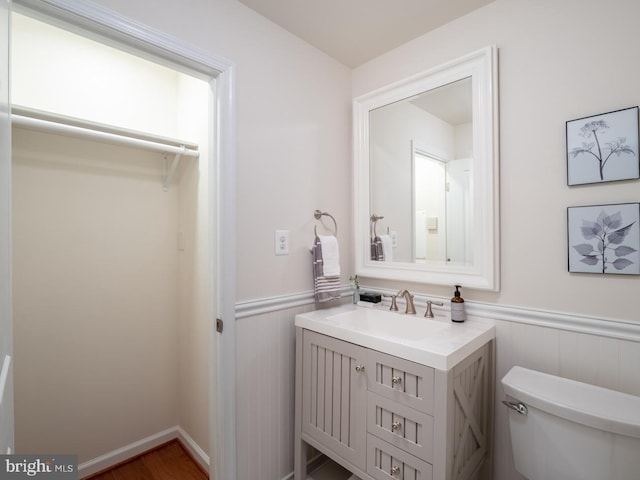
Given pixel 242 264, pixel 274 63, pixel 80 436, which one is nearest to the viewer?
pixel 242 264

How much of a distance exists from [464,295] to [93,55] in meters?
2.39

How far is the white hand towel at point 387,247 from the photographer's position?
179cm

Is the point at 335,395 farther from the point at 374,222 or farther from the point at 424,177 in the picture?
the point at 424,177

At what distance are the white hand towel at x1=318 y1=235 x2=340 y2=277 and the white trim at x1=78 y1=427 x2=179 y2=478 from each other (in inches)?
61.9

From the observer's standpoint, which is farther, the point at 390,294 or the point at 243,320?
the point at 390,294

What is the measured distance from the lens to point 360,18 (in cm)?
151

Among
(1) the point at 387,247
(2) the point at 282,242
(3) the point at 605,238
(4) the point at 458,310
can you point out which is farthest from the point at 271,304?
(3) the point at 605,238

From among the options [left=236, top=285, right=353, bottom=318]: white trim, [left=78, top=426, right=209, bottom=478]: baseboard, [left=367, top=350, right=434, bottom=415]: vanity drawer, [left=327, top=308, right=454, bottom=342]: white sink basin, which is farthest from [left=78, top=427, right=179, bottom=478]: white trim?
[left=367, top=350, right=434, bottom=415]: vanity drawer

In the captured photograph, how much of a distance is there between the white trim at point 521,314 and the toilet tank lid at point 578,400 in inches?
7.9

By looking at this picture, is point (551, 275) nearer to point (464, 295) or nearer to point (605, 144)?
point (464, 295)

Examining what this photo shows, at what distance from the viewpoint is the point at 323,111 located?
180 cm

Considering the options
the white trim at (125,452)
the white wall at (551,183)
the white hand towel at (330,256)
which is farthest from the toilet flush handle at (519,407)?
the white trim at (125,452)

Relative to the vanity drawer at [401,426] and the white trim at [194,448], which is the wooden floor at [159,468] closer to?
the white trim at [194,448]

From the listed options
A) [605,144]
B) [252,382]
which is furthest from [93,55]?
[605,144]
